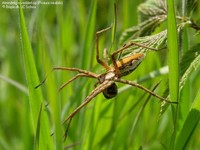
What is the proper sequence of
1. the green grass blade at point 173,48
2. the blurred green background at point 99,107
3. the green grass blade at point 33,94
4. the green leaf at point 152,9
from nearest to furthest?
the green grass blade at point 173,48
the green grass blade at point 33,94
the green leaf at point 152,9
the blurred green background at point 99,107

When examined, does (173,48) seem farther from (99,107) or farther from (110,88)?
(99,107)

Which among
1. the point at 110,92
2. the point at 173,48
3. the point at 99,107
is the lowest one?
the point at 99,107

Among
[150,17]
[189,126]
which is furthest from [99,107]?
[189,126]

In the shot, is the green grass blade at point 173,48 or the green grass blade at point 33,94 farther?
the green grass blade at point 33,94

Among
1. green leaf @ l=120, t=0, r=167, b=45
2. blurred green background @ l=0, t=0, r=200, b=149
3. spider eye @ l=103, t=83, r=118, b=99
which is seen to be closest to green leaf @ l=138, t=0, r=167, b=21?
green leaf @ l=120, t=0, r=167, b=45

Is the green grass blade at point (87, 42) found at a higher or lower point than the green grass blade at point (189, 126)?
higher

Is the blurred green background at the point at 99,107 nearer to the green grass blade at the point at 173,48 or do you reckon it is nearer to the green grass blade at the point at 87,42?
the green grass blade at the point at 87,42

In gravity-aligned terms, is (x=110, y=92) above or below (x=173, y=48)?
below

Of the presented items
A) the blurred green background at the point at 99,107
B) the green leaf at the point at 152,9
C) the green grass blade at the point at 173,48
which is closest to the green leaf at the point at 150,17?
the green leaf at the point at 152,9

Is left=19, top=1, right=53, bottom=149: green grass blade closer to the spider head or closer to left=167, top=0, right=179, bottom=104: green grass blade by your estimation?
the spider head

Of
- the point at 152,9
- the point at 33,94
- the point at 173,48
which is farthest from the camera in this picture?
the point at 152,9

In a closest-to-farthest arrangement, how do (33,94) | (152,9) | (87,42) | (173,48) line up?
1. (173,48)
2. (33,94)
3. (152,9)
4. (87,42)

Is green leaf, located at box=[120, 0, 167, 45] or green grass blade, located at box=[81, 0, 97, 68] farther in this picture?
green grass blade, located at box=[81, 0, 97, 68]
